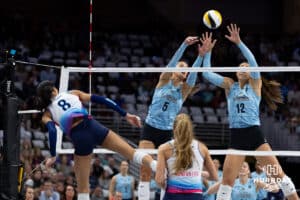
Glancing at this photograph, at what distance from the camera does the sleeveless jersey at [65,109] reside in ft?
27.7

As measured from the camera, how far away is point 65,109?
8.48 metres

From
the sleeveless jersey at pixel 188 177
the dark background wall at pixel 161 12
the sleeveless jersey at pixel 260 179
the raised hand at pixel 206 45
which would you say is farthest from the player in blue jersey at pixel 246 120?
the dark background wall at pixel 161 12

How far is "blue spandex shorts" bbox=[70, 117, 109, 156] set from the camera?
8.38 m

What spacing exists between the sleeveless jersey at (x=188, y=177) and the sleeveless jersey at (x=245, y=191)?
4.11 m

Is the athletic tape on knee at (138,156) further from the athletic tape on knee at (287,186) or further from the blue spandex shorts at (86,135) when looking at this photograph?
the athletic tape on knee at (287,186)

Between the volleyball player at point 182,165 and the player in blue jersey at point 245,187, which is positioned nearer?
the volleyball player at point 182,165

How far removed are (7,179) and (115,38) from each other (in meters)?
15.7

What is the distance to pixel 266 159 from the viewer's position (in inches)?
385

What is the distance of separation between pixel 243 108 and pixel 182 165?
2.47m

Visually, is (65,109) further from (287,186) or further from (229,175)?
(287,186)

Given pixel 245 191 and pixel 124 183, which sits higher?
pixel 245 191

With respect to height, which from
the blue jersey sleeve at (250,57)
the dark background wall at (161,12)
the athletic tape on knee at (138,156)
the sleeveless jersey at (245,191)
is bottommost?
the sleeveless jersey at (245,191)

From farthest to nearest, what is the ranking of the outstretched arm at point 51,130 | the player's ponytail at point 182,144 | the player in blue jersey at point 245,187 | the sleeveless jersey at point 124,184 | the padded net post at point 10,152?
the sleeveless jersey at point 124,184, the player in blue jersey at point 245,187, the padded net post at point 10,152, the outstretched arm at point 51,130, the player's ponytail at point 182,144

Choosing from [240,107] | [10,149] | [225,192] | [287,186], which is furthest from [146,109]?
[10,149]
